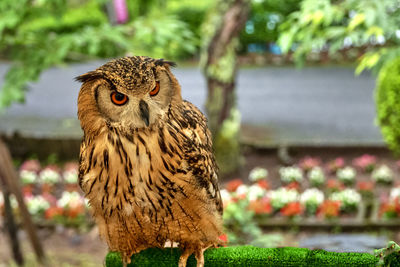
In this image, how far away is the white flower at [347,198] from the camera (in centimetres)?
462

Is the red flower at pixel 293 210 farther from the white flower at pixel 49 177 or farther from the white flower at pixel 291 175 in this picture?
the white flower at pixel 49 177

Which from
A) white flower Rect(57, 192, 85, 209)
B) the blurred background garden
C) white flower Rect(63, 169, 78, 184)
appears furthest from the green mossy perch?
white flower Rect(63, 169, 78, 184)

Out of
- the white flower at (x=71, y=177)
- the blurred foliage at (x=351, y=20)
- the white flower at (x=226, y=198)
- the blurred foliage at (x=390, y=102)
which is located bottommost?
the white flower at (x=71, y=177)

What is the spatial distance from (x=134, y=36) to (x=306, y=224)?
7.59 feet

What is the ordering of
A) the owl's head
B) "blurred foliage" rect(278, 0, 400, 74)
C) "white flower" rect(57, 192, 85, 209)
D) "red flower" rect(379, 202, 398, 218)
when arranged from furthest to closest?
"white flower" rect(57, 192, 85, 209) → "red flower" rect(379, 202, 398, 218) → "blurred foliage" rect(278, 0, 400, 74) → the owl's head

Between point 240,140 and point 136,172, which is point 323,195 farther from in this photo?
point 136,172

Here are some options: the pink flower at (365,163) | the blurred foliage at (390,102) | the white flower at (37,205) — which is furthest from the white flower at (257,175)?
the white flower at (37,205)

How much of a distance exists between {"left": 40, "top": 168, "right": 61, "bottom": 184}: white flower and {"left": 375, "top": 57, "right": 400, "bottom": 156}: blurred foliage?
3.88 m

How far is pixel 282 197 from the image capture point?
4754 mm

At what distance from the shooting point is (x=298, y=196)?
4.91 meters

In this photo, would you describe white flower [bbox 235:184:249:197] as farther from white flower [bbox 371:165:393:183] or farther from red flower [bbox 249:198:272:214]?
white flower [bbox 371:165:393:183]

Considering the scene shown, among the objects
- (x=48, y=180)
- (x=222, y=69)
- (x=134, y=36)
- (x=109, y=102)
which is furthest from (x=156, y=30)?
(x=48, y=180)

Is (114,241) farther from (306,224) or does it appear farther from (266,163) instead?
(266,163)

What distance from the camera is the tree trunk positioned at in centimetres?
514
